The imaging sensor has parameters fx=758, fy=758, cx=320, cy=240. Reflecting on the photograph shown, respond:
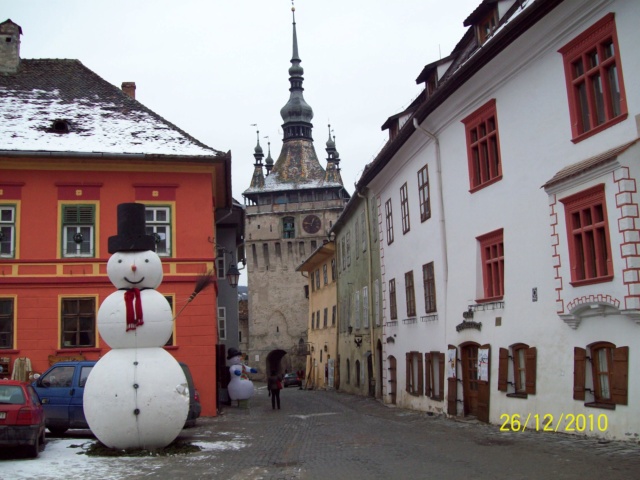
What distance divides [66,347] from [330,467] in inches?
479

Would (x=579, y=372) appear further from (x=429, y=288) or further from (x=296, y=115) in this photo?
(x=296, y=115)

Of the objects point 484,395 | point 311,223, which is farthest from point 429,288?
point 311,223

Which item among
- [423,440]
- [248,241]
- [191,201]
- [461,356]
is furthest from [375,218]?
[248,241]

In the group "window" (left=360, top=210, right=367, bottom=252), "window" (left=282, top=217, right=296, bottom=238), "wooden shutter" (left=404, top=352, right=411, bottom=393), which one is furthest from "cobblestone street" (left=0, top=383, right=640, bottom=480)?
"window" (left=282, top=217, right=296, bottom=238)

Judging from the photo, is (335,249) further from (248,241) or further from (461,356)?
(248,241)

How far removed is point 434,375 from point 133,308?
10.3 meters

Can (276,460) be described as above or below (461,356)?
below

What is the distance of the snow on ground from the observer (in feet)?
33.2

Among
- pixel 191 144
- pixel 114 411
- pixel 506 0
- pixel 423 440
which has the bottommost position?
pixel 423 440

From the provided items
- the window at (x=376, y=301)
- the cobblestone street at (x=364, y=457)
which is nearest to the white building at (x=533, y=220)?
the cobblestone street at (x=364, y=457)

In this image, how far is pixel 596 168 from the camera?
11.9 metres

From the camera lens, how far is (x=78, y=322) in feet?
69.5

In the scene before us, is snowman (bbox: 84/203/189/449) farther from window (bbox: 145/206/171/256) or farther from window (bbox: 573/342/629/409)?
window (bbox: 145/206/171/256)

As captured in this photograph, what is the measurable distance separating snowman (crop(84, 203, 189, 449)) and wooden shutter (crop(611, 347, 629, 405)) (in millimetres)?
6727
